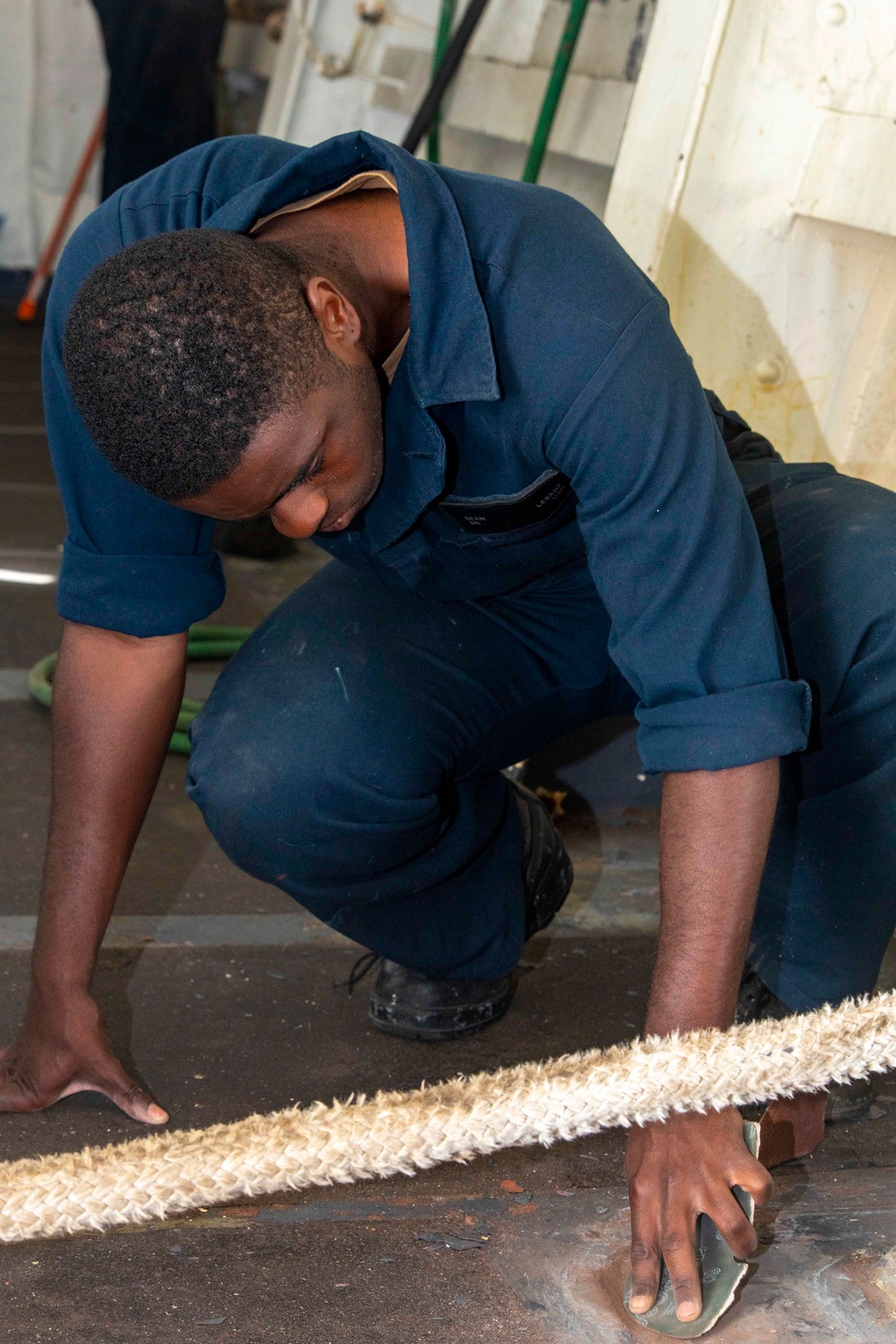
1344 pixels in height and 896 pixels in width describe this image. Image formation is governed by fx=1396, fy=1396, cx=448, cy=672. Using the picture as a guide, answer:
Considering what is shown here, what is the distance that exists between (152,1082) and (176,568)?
56cm

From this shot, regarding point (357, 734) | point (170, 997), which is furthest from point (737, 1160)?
point (170, 997)

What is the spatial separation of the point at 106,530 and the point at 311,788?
33 centimetres

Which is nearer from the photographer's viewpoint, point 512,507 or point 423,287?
point 423,287

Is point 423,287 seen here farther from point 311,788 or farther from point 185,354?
point 311,788

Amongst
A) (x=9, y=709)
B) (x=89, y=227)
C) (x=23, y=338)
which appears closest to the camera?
(x=89, y=227)

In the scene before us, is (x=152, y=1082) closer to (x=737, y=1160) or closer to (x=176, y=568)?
(x=176, y=568)

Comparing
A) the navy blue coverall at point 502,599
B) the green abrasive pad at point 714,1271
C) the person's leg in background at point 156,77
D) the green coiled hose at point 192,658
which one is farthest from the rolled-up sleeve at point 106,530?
the person's leg in background at point 156,77

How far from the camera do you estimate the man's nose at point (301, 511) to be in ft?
3.92

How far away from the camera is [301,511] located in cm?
120

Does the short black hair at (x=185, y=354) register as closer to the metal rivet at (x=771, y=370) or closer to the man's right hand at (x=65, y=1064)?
the man's right hand at (x=65, y=1064)

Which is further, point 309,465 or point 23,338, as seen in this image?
point 23,338

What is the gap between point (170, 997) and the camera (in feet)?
5.56

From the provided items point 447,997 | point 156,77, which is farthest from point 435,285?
point 156,77

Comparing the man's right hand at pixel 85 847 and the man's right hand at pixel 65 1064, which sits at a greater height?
the man's right hand at pixel 85 847
